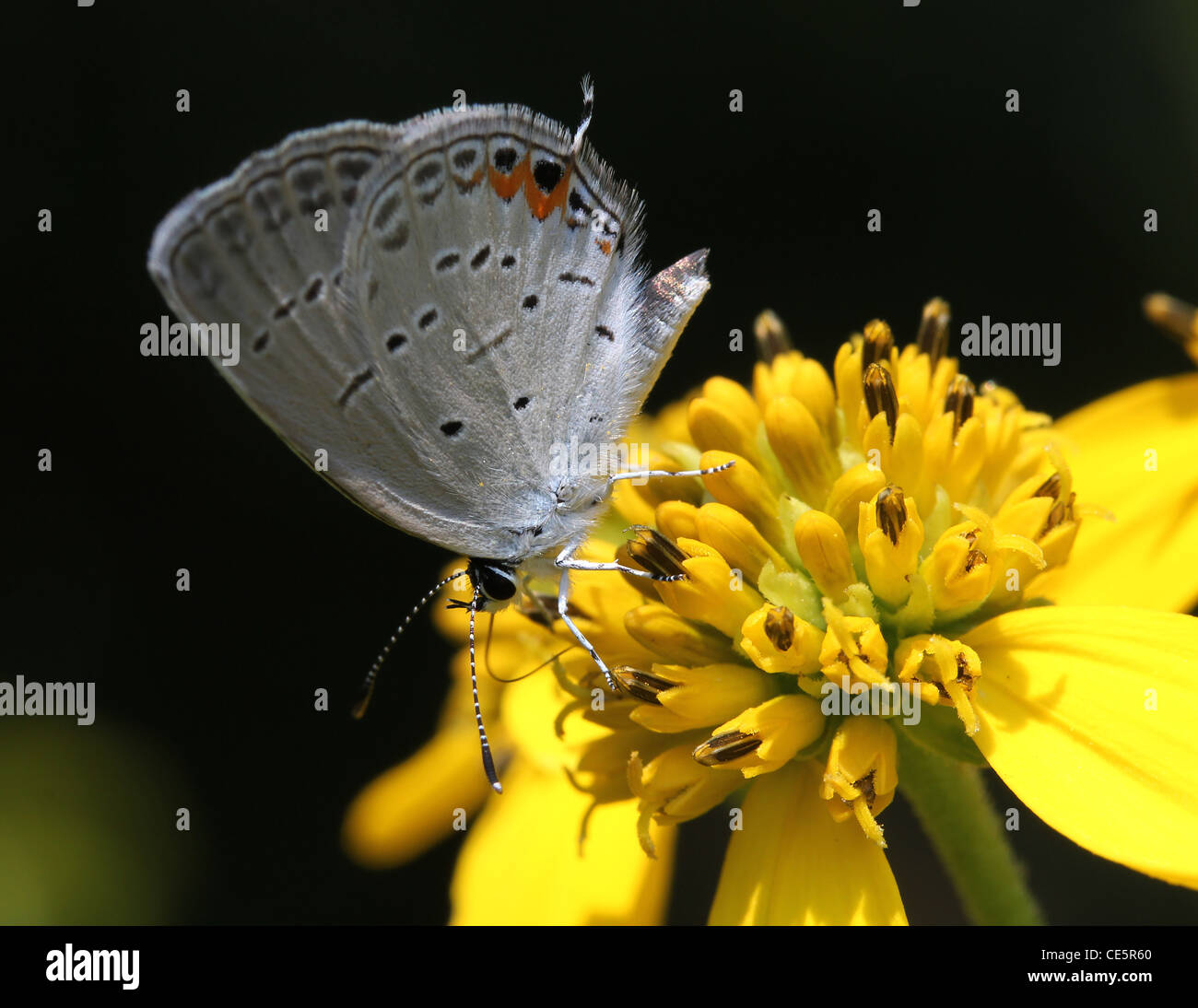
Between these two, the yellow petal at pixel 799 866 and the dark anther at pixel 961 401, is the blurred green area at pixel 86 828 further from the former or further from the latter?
the dark anther at pixel 961 401

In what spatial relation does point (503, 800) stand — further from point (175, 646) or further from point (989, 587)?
point (175, 646)

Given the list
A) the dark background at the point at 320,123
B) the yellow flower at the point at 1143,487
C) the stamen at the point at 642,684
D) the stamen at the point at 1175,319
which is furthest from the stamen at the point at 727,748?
the dark background at the point at 320,123

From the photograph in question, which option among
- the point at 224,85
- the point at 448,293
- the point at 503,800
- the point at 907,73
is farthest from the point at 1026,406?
the point at 224,85

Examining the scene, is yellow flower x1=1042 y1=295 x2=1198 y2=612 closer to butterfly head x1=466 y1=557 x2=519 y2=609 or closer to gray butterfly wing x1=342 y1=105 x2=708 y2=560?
Answer: gray butterfly wing x1=342 y1=105 x2=708 y2=560

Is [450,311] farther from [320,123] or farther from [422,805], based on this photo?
[320,123]

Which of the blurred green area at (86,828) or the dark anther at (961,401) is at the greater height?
the dark anther at (961,401)

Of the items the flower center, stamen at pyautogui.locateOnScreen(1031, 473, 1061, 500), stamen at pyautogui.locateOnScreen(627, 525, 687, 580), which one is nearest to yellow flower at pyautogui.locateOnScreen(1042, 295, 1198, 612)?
stamen at pyautogui.locateOnScreen(1031, 473, 1061, 500)
